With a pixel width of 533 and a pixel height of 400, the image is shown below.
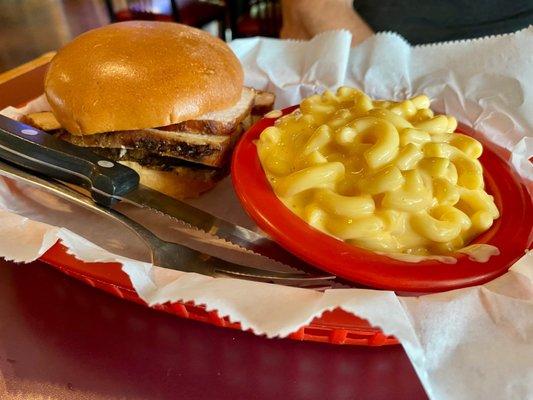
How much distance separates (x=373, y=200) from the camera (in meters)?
0.87

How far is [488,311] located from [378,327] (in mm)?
170

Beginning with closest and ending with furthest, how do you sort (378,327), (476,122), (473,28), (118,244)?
(378,327), (118,244), (476,122), (473,28)

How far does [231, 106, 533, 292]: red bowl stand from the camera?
2.53ft

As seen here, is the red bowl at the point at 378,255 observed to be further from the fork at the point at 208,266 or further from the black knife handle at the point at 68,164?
the black knife handle at the point at 68,164

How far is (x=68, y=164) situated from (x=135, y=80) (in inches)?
8.3

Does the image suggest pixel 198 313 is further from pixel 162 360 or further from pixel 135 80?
pixel 135 80

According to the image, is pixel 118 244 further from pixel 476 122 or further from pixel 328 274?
pixel 476 122

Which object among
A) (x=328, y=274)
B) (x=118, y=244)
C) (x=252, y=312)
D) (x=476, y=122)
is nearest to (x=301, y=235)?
(x=328, y=274)

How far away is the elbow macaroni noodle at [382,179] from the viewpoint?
841mm

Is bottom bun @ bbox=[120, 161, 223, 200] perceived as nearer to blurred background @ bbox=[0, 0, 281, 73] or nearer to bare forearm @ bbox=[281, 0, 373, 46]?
bare forearm @ bbox=[281, 0, 373, 46]

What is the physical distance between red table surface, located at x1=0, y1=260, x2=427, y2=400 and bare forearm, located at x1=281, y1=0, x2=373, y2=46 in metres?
1.26

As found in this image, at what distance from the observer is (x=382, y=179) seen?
2.78ft

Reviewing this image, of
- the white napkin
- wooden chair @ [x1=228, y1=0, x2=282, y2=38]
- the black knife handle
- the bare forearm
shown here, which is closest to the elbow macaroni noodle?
the white napkin

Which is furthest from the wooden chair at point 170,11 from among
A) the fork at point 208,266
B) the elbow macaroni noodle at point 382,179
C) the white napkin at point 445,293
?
the fork at point 208,266
